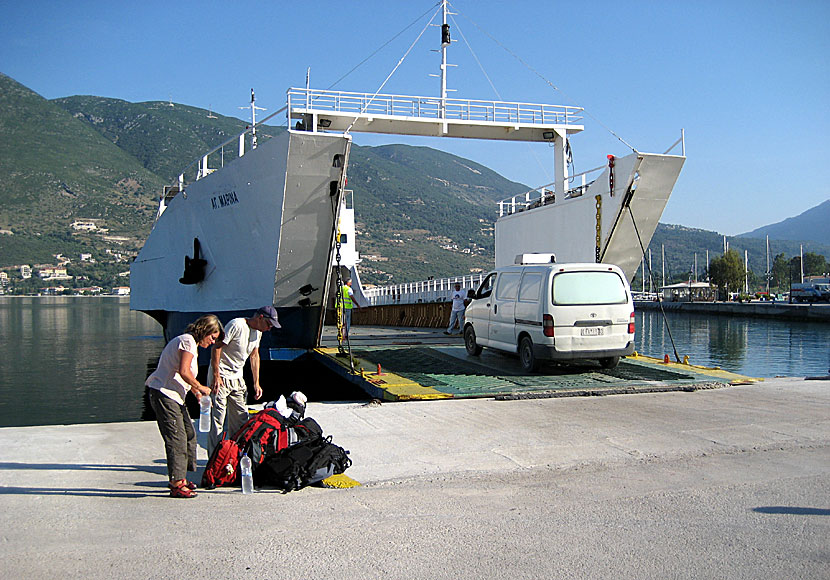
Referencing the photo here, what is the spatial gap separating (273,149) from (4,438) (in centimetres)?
853

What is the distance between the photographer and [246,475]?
17.5 feet

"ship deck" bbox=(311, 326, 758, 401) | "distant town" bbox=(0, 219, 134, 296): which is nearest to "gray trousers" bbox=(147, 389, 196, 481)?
"ship deck" bbox=(311, 326, 758, 401)

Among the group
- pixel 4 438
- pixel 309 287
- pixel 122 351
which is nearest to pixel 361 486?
pixel 4 438

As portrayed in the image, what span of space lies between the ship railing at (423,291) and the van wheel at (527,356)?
13.9 m

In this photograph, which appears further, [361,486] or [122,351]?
[122,351]

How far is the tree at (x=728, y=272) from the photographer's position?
89562mm

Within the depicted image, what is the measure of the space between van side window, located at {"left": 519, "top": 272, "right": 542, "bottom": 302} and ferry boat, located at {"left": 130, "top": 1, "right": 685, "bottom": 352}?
3.75 metres

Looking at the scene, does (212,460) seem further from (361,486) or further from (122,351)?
(122,351)

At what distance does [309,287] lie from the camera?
15.2 m

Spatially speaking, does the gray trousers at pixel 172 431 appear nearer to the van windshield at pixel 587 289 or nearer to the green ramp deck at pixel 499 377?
the green ramp deck at pixel 499 377

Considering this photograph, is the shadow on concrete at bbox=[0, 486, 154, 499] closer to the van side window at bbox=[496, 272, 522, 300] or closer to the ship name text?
the van side window at bbox=[496, 272, 522, 300]

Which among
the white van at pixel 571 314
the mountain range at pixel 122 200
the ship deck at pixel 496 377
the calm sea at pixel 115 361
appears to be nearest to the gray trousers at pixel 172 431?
the ship deck at pixel 496 377

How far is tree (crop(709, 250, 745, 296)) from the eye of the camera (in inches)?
3526

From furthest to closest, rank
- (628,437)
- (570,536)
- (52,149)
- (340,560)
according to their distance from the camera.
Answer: (52,149) < (628,437) < (570,536) < (340,560)
